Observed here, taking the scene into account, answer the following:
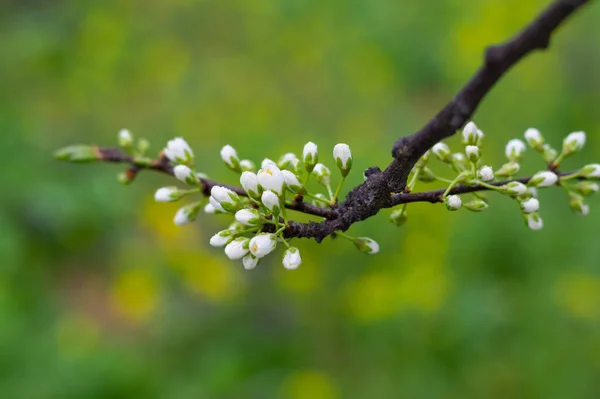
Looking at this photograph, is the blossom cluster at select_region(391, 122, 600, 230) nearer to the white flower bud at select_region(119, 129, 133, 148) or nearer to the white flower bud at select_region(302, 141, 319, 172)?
the white flower bud at select_region(302, 141, 319, 172)

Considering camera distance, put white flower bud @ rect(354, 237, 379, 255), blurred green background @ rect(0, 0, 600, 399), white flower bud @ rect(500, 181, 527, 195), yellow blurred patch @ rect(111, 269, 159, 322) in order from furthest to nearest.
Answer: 1. yellow blurred patch @ rect(111, 269, 159, 322)
2. blurred green background @ rect(0, 0, 600, 399)
3. white flower bud @ rect(354, 237, 379, 255)
4. white flower bud @ rect(500, 181, 527, 195)

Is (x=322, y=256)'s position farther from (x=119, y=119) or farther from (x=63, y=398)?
(x=119, y=119)

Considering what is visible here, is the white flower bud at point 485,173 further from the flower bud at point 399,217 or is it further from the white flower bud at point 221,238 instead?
the white flower bud at point 221,238

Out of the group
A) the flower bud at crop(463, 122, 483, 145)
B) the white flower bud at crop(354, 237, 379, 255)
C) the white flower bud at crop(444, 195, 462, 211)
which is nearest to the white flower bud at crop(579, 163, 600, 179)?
the flower bud at crop(463, 122, 483, 145)

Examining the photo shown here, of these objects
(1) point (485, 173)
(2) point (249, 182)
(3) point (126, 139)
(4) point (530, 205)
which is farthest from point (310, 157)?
(3) point (126, 139)

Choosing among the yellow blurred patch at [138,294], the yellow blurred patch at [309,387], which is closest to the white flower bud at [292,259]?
the yellow blurred patch at [309,387]

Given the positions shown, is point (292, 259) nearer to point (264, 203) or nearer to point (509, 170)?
point (264, 203)
